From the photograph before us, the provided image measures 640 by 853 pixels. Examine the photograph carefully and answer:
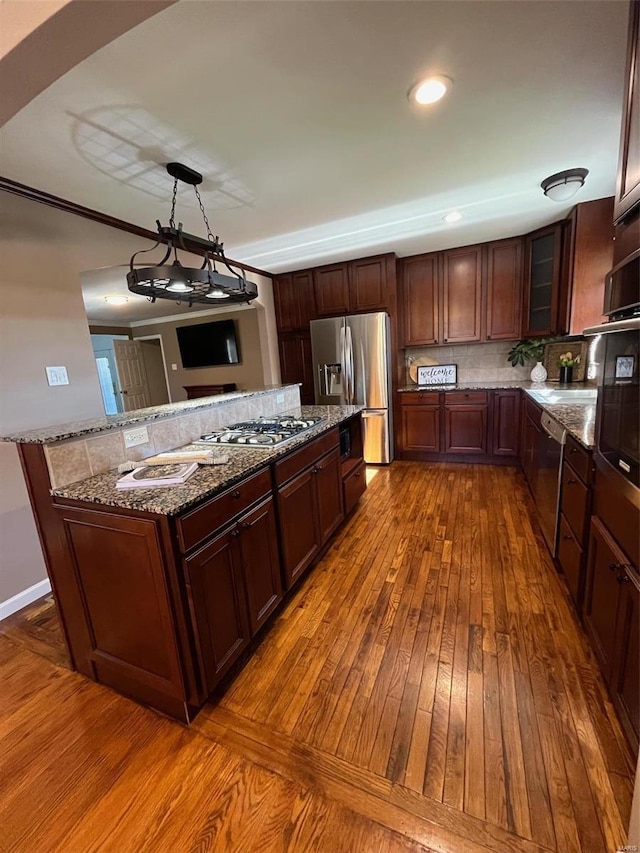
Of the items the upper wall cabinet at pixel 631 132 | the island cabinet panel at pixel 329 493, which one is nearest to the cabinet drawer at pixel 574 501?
the upper wall cabinet at pixel 631 132

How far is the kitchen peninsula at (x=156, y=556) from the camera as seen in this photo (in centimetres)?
119

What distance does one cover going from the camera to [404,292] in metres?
4.18

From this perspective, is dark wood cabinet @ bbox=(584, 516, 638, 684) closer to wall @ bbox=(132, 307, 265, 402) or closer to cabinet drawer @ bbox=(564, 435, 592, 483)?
cabinet drawer @ bbox=(564, 435, 592, 483)

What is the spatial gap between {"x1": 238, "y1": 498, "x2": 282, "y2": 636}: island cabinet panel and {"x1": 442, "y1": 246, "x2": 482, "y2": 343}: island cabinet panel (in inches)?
131

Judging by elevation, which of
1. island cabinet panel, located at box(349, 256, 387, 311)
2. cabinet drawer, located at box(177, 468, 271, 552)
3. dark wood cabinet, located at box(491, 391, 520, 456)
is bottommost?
dark wood cabinet, located at box(491, 391, 520, 456)

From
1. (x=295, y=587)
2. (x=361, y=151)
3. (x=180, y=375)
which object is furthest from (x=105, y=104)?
(x=180, y=375)

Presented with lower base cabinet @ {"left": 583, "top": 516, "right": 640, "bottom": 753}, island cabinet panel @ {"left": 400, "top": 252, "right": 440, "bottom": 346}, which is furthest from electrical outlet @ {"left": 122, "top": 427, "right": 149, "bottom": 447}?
island cabinet panel @ {"left": 400, "top": 252, "right": 440, "bottom": 346}

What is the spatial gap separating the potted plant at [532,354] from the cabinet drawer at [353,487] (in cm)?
225

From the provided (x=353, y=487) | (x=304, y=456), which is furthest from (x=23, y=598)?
(x=353, y=487)

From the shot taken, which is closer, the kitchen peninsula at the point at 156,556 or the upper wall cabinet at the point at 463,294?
the kitchen peninsula at the point at 156,556

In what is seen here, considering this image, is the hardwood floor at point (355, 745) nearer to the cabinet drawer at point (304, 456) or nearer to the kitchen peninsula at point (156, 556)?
the kitchen peninsula at point (156, 556)

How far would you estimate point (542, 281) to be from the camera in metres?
3.52

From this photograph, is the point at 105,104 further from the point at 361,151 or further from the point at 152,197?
the point at 361,151

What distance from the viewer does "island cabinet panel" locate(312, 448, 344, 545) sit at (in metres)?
2.26
